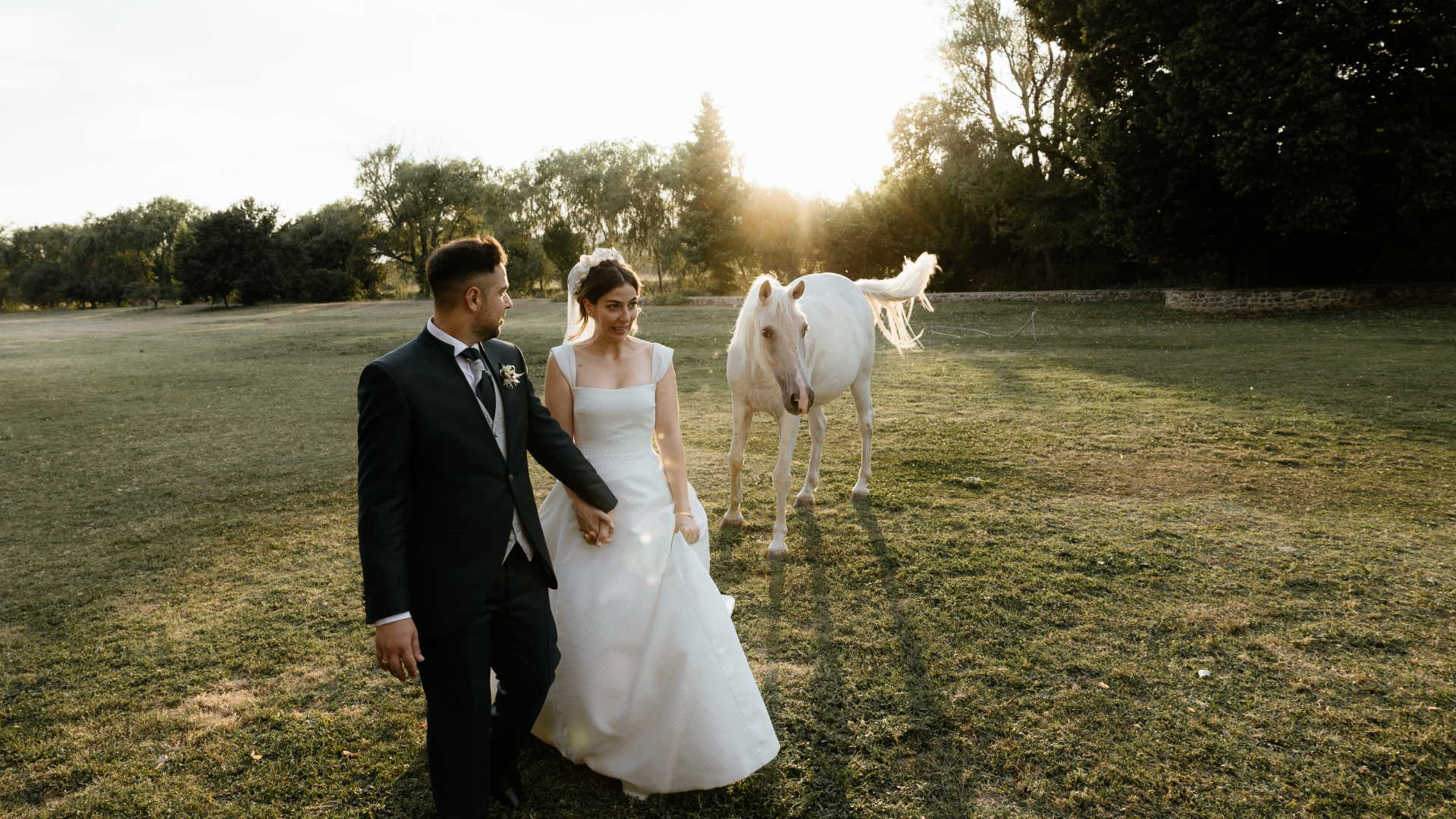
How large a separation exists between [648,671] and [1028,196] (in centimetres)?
3379

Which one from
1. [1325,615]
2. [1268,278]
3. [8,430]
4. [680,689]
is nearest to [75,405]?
[8,430]

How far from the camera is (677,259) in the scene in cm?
4475

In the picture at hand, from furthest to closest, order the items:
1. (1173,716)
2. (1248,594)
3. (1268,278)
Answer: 1. (1268,278)
2. (1248,594)
3. (1173,716)

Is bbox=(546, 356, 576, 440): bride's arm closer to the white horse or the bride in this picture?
the bride

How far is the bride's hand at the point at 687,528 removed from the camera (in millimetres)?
3080

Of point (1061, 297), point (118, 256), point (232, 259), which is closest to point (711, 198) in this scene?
point (1061, 297)

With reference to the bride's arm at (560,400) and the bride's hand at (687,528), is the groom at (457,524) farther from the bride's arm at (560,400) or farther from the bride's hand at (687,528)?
the bride's hand at (687,528)

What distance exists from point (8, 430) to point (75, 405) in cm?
211

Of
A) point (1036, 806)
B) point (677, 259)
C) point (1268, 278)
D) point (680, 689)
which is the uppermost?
point (677, 259)

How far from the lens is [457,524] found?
2.29m

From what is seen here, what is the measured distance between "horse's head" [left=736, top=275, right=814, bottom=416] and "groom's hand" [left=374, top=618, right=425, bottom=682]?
2.86 meters

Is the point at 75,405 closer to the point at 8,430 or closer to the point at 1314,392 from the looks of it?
the point at 8,430

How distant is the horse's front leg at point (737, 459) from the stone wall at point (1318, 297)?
74.5 ft

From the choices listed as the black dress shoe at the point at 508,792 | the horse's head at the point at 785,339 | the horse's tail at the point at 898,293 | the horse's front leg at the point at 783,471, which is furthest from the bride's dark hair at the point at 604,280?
the horse's tail at the point at 898,293
